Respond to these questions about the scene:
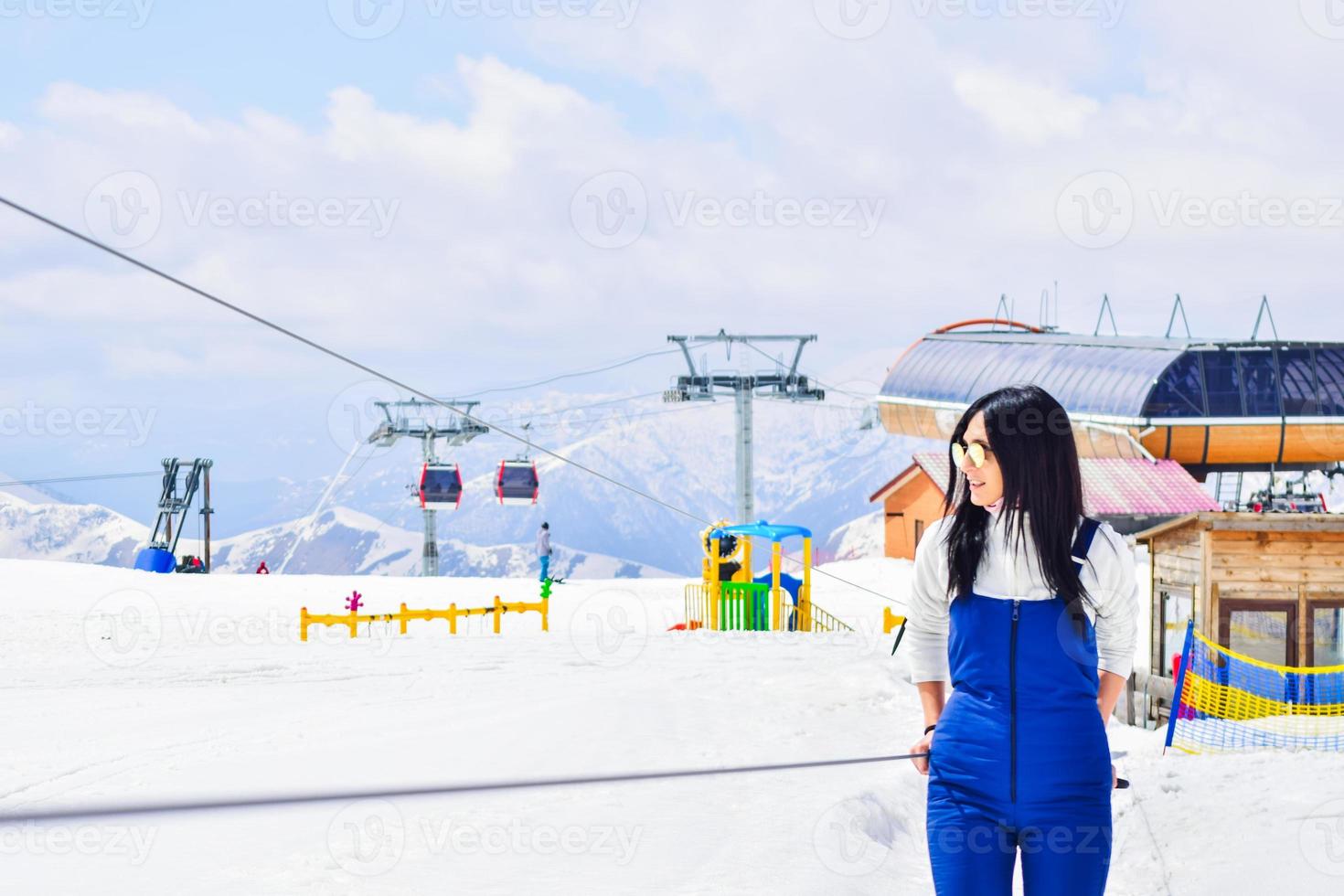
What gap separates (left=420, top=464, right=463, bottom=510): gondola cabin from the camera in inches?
1634

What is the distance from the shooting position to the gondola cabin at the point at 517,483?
3991 cm

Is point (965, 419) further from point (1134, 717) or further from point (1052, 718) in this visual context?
point (1134, 717)

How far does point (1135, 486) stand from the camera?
101ft

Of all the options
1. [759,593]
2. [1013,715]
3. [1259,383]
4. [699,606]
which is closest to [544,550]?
[699,606]

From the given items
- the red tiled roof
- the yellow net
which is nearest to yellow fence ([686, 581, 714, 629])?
the yellow net

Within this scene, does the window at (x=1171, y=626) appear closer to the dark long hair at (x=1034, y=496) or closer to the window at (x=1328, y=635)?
the window at (x=1328, y=635)

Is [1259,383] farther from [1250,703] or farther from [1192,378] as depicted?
[1250,703]

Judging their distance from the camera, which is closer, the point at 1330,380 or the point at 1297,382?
the point at 1297,382

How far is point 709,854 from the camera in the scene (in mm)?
5457

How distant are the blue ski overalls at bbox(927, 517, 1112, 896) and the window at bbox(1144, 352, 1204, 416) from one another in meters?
33.4

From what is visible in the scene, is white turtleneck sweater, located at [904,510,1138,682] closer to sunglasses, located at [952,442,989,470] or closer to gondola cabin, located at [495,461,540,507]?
sunglasses, located at [952,442,989,470]

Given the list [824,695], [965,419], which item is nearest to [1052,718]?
[965,419]

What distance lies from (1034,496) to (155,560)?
29.0 meters

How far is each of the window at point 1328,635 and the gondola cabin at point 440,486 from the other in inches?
1197
